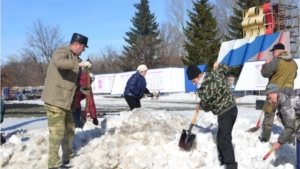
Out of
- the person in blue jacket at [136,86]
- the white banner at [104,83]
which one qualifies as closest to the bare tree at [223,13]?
the white banner at [104,83]

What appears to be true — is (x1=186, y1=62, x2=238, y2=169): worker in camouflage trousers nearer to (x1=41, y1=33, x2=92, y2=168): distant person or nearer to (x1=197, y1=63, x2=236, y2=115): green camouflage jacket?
(x1=197, y1=63, x2=236, y2=115): green camouflage jacket

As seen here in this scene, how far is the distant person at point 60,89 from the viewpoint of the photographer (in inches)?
202

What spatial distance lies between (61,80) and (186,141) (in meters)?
2.21

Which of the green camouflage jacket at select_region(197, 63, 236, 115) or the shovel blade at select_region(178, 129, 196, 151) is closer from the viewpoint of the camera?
the green camouflage jacket at select_region(197, 63, 236, 115)

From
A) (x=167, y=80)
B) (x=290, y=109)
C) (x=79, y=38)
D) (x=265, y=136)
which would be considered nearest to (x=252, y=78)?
(x=167, y=80)

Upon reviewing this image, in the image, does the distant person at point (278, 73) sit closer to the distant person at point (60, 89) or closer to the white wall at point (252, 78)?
the distant person at point (60, 89)

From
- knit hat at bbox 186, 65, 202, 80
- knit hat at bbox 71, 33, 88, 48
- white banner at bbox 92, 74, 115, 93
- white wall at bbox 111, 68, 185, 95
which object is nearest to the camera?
knit hat at bbox 71, 33, 88, 48

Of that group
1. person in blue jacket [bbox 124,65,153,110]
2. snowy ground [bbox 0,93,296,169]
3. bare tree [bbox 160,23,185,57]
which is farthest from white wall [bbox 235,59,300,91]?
bare tree [bbox 160,23,185,57]

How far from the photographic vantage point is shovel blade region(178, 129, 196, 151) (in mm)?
5980

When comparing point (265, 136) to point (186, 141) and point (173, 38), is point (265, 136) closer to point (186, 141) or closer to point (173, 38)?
point (186, 141)

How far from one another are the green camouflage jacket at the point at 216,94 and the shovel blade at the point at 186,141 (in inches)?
30.3

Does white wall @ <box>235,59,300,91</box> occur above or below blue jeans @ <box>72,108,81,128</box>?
above

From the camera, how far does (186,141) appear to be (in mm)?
5992

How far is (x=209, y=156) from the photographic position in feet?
19.4
